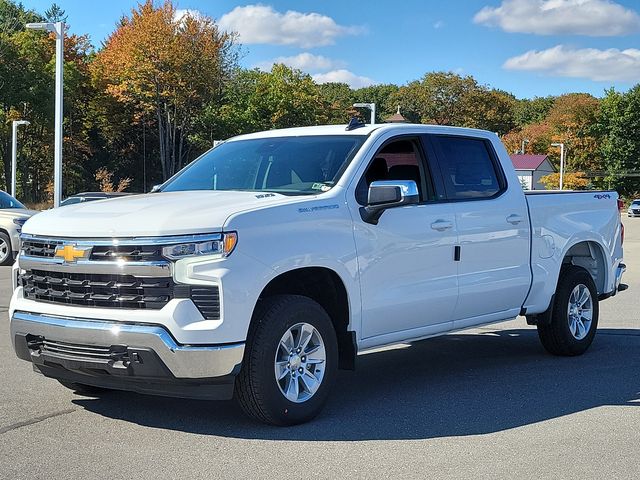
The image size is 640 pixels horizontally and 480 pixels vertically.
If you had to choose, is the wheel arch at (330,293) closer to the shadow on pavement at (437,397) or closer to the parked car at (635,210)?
the shadow on pavement at (437,397)

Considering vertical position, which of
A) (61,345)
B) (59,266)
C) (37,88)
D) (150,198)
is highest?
(37,88)

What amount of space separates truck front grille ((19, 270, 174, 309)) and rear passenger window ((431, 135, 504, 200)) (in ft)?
8.98

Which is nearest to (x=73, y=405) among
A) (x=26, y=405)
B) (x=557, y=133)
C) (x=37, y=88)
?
(x=26, y=405)

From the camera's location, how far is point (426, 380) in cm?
720

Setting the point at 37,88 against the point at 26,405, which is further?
the point at 37,88

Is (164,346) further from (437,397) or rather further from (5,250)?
Answer: (5,250)

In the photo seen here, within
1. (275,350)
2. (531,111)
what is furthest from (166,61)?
(531,111)

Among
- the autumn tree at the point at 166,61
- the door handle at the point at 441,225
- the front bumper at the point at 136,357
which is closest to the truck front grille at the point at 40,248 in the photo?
the front bumper at the point at 136,357

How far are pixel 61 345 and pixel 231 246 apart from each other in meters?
1.26

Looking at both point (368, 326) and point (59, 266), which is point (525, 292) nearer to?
point (368, 326)

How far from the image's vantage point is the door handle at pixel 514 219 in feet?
23.8

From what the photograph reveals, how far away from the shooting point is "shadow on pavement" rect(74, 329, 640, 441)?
5.61 meters

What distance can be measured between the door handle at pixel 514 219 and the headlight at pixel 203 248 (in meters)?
3.01

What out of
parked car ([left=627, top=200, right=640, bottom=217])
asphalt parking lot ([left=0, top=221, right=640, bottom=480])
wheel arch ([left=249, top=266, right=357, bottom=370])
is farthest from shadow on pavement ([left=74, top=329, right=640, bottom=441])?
parked car ([left=627, top=200, right=640, bottom=217])
